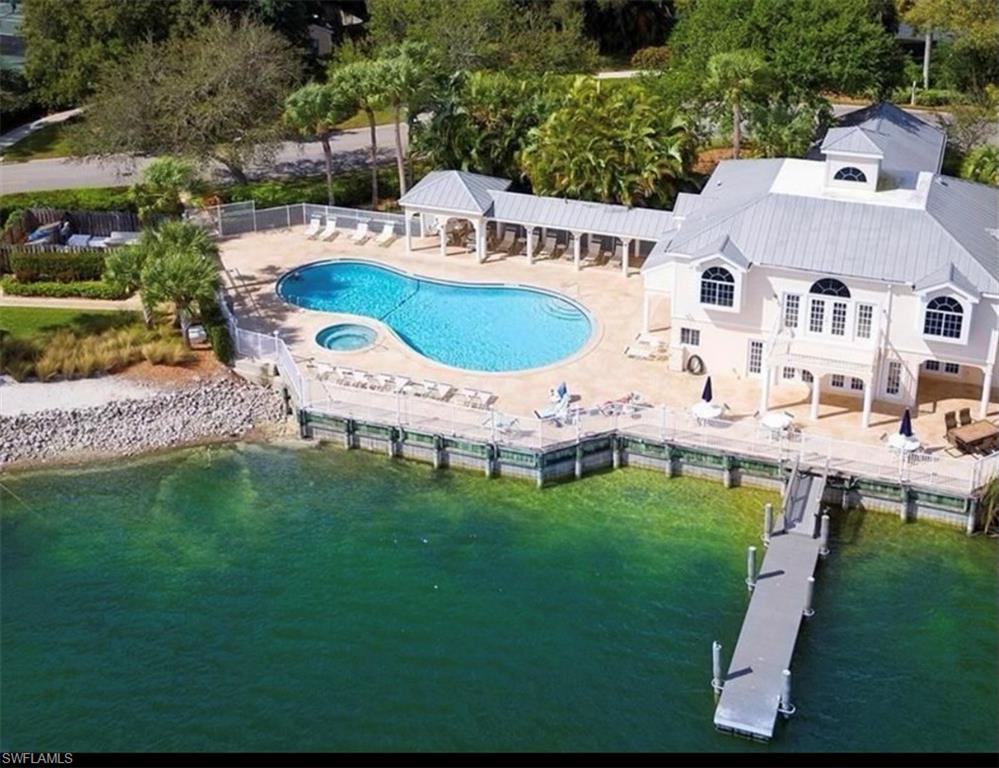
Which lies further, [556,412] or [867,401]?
[556,412]

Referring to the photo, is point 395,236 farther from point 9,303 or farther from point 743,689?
point 743,689

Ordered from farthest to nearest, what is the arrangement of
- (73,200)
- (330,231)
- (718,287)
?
1. (73,200)
2. (330,231)
3. (718,287)

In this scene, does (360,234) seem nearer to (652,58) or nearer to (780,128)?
(780,128)

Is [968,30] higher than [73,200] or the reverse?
higher

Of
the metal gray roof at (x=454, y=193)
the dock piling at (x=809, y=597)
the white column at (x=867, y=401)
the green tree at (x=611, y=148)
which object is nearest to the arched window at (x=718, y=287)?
the white column at (x=867, y=401)

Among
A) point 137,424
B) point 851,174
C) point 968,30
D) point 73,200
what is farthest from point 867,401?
point 73,200

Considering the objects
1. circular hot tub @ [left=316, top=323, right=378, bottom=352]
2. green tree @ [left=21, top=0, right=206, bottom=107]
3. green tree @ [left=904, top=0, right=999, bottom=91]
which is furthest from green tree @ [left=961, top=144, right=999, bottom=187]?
green tree @ [left=21, top=0, right=206, bottom=107]
